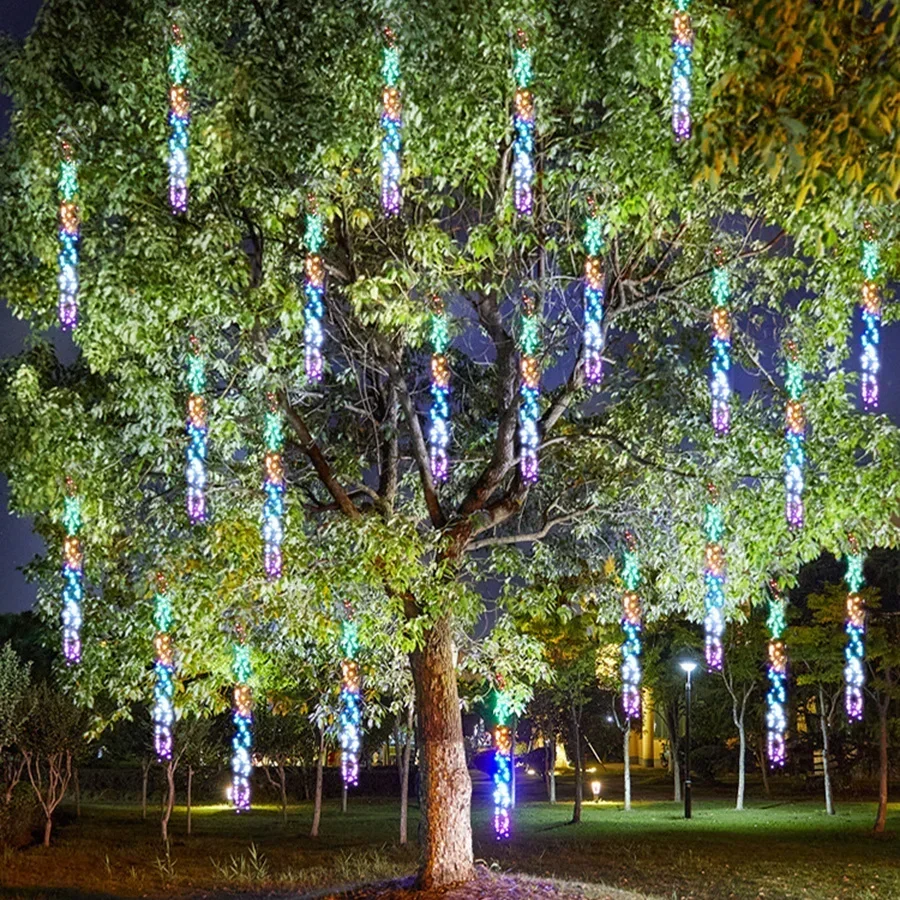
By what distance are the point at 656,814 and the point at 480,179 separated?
26.0 m

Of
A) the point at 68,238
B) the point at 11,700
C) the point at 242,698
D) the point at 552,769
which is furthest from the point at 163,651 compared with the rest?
the point at 552,769

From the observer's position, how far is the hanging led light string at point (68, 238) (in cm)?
1045

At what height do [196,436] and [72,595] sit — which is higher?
[196,436]

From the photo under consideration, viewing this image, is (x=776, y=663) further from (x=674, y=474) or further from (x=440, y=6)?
(x=440, y=6)

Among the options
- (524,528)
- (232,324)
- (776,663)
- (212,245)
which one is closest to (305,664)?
(524,528)

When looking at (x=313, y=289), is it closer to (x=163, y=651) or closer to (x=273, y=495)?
(x=273, y=495)

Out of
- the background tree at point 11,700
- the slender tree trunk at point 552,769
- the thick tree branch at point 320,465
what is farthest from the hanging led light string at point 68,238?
the slender tree trunk at point 552,769

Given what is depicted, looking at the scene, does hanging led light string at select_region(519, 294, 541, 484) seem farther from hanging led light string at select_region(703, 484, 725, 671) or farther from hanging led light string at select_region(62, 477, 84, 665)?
hanging led light string at select_region(62, 477, 84, 665)

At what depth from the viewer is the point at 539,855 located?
2134 centimetres

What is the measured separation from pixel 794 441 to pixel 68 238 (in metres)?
7.35

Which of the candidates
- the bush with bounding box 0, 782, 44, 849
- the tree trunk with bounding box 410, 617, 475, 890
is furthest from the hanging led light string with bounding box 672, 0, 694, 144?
the bush with bounding box 0, 782, 44, 849

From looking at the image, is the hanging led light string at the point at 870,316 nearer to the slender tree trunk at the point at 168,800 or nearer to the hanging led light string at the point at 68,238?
the hanging led light string at the point at 68,238

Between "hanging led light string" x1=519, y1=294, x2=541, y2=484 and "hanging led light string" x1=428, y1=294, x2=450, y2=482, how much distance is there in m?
0.82

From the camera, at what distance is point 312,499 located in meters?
13.9
